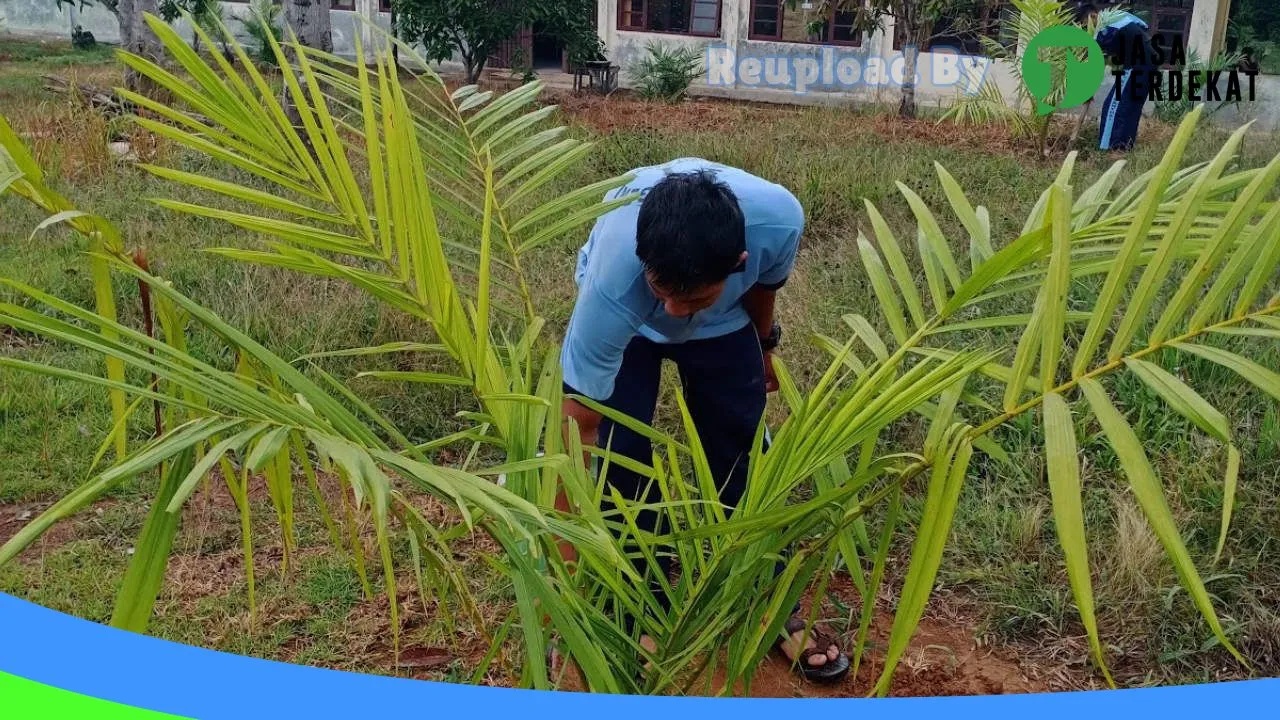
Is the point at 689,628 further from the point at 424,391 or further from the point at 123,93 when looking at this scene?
the point at 424,391

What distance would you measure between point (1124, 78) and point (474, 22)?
636cm

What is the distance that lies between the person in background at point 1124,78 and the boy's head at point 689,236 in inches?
277

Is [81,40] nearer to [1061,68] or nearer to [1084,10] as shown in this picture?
[1084,10]

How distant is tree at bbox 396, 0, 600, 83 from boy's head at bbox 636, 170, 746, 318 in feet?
33.7

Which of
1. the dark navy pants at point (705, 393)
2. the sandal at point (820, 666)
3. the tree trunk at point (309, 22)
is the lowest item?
the sandal at point (820, 666)

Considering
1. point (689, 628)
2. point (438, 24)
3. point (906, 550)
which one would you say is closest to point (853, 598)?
point (906, 550)

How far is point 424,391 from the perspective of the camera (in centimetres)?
373

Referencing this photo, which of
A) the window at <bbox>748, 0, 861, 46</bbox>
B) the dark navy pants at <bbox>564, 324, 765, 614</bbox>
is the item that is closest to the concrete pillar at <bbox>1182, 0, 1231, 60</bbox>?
the window at <bbox>748, 0, 861, 46</bbox>

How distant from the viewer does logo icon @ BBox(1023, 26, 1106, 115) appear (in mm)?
7723

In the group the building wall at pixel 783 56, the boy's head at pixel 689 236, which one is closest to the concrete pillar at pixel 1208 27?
the building wall at pixel 783 56

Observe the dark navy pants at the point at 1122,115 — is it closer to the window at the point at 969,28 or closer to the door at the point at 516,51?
the window at the point at 969,28

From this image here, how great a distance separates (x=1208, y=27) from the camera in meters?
11.7

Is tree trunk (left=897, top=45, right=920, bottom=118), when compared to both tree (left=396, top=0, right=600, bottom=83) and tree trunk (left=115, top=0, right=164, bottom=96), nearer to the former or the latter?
tree (left=396, top=0, right=600, bottom=83)

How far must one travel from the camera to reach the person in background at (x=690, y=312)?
1684mm
